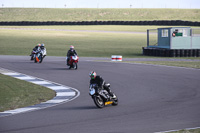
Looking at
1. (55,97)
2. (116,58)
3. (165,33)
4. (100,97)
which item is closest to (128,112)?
(100,97)

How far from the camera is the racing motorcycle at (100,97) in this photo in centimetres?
1184

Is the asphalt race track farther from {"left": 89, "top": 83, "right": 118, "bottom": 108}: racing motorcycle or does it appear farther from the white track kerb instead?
the white track kerb

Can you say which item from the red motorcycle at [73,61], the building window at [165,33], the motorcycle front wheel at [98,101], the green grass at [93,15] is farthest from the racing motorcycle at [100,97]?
the green grass at [93,15]

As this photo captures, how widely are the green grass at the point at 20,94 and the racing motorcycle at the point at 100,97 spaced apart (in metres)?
2.28

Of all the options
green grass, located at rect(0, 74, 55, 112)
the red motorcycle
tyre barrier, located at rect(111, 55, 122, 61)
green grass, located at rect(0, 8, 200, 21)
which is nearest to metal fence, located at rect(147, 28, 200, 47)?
tyre barrier, located at rect(111, 55, 122, 61)

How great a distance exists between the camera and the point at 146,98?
13.4 metres

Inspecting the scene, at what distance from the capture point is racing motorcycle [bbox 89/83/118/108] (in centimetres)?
1184

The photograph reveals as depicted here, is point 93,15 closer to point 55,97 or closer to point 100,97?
point 55,97

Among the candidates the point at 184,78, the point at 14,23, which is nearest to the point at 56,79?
the point at 184,78

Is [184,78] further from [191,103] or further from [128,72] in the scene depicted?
[191,103]

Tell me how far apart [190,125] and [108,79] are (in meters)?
9.87

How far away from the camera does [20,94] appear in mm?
14539

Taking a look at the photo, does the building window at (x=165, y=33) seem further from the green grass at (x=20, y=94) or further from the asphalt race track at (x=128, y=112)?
the green grass at (x=20, y=94)

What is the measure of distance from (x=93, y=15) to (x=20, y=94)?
3698 inches
